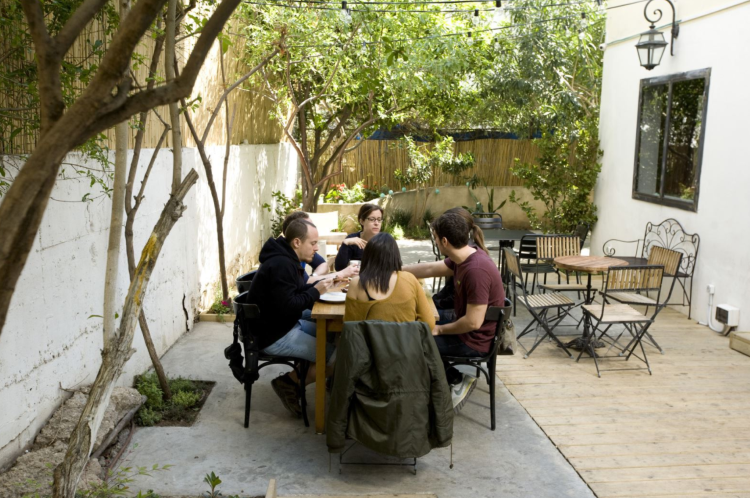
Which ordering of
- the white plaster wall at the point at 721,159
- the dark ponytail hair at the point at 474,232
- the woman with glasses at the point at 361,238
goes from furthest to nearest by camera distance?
the white plaster wall at the point at 721,159 → the woman with glasses at the point at 361,238 → the dark ponytail hair at the point at 474,232

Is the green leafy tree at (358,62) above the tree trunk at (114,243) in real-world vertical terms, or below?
above

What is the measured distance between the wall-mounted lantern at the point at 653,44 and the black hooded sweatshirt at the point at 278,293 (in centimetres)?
561

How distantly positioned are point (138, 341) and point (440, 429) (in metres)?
2.88

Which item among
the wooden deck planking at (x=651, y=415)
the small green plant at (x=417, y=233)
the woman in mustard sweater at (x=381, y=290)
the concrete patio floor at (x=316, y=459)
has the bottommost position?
the concrete patio floor at (x=316, y=459)

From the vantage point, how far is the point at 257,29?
8.91 m

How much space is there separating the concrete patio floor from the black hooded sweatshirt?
24.7 inches

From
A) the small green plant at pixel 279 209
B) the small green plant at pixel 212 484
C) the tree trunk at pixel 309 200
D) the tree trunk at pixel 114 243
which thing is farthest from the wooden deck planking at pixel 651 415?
the small green plant at pixel 279 209

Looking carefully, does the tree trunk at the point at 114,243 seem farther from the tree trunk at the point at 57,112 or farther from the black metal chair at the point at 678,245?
the black metal chair at the point at 678,245

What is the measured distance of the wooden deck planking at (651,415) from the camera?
13.3ft

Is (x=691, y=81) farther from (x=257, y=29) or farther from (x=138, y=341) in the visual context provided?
(x=138, y=341)

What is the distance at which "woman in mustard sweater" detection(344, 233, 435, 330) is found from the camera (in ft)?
13.5

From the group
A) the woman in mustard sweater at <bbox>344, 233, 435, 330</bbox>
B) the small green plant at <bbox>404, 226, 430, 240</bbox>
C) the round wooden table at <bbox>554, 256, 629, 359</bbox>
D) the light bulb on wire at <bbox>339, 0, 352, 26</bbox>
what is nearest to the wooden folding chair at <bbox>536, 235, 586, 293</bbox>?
the round wooden table at <bbox>554, 256, 629, 359</bbox>

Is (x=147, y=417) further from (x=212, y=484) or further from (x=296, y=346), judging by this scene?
(x=212, y=484)

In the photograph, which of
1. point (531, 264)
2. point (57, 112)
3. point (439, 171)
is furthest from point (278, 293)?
point (439, 171)
